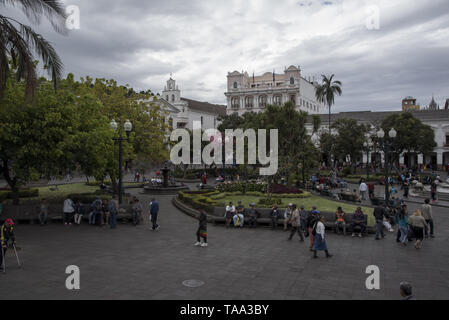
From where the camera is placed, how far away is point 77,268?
8914mm

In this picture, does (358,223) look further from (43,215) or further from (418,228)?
(43,215)

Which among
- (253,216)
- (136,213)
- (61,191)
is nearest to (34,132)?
(136,213)

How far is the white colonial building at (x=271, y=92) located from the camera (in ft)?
224

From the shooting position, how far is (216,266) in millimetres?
9391

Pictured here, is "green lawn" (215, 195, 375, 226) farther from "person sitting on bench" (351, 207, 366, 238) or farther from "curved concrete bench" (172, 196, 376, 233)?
"person sitting on bench" (351, 207, 366, 238)

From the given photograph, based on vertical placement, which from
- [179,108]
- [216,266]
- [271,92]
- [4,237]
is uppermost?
[271,92]

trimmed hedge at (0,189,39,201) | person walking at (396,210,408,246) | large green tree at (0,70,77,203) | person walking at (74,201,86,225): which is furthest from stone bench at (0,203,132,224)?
person walking at (396,210,408,246)

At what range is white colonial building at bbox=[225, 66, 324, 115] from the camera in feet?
224

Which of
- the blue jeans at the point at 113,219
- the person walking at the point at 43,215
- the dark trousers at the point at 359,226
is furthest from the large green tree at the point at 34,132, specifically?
the dark trousers at the point at 359,226

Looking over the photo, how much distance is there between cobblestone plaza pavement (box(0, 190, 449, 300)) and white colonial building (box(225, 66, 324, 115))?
5702 cm

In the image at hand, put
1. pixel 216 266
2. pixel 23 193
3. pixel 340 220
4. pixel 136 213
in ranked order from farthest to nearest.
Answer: pixel 23 193 < pixel 136 213 < pixel 340 220 < pixel 216 266

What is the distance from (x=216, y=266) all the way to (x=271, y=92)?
2479 inches
